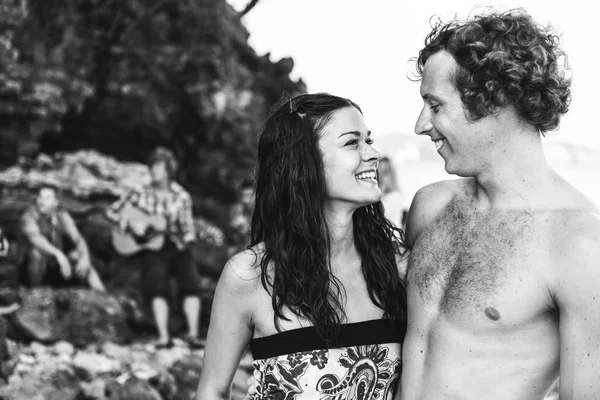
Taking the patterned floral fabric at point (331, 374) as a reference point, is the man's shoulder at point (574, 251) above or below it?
above

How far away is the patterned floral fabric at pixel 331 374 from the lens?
7.36 feet

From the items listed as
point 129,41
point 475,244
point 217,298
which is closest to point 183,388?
point 129,41

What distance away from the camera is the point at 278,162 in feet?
8.18

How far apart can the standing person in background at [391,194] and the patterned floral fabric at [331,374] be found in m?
3.62

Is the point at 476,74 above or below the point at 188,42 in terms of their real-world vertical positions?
below

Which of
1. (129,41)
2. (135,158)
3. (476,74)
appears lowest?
(476,74)

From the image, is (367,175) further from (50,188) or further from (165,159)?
(165,159)

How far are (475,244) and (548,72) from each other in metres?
0.54

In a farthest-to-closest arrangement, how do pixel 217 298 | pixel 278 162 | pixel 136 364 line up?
pixel 136 364 → pixel 278 162 → pixel 217 298

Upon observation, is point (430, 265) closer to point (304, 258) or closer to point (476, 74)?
point (304, 258)

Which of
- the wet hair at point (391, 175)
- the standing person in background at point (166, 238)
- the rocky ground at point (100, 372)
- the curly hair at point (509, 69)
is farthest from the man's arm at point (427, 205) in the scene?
the wet hair at point (391, 175)

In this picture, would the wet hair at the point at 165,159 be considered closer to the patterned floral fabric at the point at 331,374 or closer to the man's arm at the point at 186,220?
the man's arm at the point at 186,220

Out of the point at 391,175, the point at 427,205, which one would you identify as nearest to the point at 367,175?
the point at 427,205

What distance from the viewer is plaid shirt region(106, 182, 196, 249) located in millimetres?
5512
